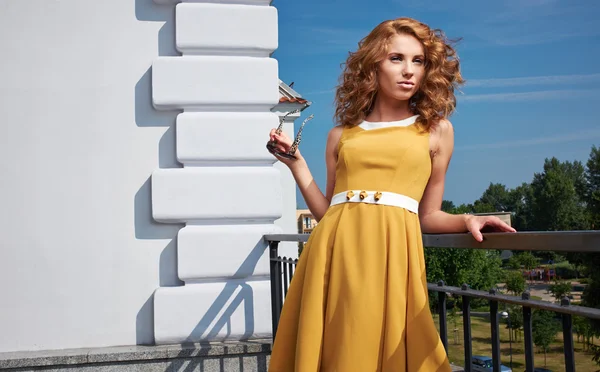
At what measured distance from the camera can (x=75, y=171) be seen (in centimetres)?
328

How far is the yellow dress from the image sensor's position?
1.59 metres

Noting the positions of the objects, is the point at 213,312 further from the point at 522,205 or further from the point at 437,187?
the point at 522,205

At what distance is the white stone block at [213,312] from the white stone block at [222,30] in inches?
46.0

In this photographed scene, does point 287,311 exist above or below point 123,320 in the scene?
above

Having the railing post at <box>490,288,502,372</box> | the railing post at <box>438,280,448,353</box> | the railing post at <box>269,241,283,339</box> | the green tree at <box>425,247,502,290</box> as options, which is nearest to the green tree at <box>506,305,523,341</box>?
the railing post at <box>490,288,502,372</box>

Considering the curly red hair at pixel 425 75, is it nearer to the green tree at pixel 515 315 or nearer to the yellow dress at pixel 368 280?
the yellow dress at pixel 368 280

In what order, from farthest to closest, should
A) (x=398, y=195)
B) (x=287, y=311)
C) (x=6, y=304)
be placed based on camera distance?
(x=6, y=304), (x=287, y=311), (x=398, y=195)

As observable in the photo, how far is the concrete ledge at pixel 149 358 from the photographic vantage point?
3.07 metres

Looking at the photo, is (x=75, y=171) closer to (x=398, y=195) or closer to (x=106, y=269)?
(x=106, y=269)

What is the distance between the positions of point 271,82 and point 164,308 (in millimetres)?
1230

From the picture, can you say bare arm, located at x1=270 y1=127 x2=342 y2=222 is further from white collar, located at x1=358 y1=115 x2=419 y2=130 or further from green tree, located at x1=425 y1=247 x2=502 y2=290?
green tree, located at x1=425 y1=247 x2=502 y2=290

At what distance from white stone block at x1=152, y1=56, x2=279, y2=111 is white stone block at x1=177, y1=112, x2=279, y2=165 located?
59 millimetres

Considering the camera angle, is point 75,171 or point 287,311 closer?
point 287,311

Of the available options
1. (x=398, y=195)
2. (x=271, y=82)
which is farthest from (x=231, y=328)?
(x=398, y=195)
